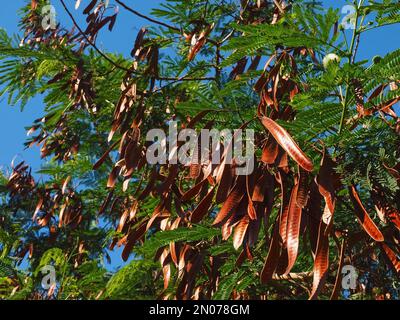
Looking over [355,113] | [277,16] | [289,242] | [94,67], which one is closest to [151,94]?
[94,67]

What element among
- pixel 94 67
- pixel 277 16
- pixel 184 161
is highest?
pixel 277 16

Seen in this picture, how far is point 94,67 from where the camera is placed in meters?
4.03

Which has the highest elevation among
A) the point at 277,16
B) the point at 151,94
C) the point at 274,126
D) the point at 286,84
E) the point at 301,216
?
the point at 277,16

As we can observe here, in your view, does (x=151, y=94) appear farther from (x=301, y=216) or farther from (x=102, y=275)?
(x=301, y=216)

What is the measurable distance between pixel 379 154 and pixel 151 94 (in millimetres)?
1736

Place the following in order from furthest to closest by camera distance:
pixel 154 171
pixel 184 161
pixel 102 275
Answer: pixel 102 275 → pixel 154 171 → pixel 184 161

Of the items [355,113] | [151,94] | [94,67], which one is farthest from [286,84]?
[94,67]

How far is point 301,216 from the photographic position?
174 centimetres

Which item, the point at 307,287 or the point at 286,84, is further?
the point at 307,287

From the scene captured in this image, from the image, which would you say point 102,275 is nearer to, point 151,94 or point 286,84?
point 151,94
